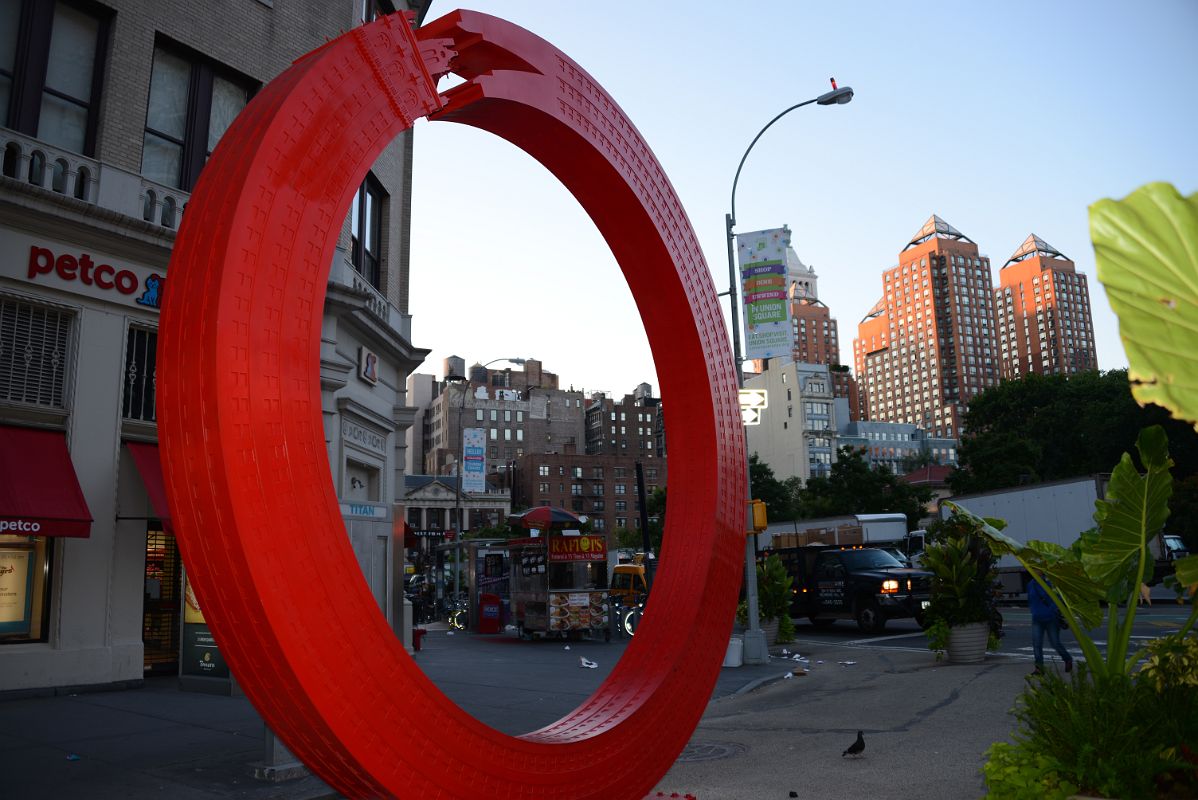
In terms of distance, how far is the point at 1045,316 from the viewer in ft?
520

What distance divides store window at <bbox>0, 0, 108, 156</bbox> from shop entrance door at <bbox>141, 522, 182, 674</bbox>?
20.0ft

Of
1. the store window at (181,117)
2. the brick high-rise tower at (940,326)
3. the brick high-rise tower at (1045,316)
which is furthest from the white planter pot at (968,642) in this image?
the brick high-rise tower at (940,326)

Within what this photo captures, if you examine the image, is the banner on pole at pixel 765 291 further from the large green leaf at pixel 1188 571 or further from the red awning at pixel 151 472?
the large green leaf at pixel 1188 571

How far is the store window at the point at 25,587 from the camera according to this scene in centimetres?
1149

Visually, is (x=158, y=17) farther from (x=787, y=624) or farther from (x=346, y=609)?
(x=787, y=624)

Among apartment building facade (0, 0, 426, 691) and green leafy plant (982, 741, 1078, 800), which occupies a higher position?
apartment building facade (0, 0, 426, 691)

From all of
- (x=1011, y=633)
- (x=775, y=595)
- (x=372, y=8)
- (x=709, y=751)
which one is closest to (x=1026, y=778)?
(x=709, y=751)

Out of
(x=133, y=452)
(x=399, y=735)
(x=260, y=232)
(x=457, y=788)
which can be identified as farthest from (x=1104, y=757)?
(x=133, y=452)

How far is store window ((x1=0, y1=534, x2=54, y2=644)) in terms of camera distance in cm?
1149

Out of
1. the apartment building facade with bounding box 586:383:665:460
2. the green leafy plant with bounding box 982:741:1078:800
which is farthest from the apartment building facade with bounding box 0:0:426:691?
the apartment building facade with bounding box 586:383:665:460

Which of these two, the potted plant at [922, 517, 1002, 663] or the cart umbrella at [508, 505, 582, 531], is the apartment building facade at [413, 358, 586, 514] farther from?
the potted plant at [922, 517, 1002, 663]

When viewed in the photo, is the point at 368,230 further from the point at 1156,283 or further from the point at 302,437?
the point at 1156,283

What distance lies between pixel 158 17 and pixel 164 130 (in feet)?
5.73

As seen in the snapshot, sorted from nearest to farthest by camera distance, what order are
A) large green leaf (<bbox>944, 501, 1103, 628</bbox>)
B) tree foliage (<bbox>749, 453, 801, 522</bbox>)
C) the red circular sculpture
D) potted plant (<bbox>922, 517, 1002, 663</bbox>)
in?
the red circular sculpture
large green leaf (<bbox>944, 501, 1103, 628</bbox>)
potted plant (<bbox>922, 517, 1002, 663</bbox>)
tree foliage (<bbox>749, 453, 801, 522</bbox>)
